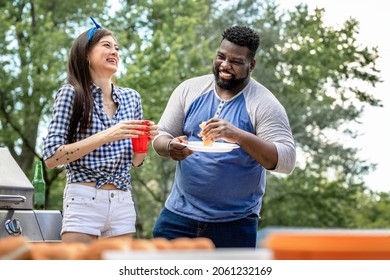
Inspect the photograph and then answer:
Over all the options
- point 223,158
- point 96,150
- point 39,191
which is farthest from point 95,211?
point 39,191

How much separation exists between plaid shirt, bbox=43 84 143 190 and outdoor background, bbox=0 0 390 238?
14.3 metres

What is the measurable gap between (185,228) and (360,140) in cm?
1750

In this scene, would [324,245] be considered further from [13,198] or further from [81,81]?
[13,198]

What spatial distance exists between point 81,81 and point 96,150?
33 centimetres

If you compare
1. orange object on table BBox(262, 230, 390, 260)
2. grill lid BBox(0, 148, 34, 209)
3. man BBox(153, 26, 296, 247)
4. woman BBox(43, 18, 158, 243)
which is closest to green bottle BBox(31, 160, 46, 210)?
grill lid BBox(0, 148, 34, 209)

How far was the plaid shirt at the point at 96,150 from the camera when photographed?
11.1ft

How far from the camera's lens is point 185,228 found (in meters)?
3.83

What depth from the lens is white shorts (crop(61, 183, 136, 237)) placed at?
334 cm

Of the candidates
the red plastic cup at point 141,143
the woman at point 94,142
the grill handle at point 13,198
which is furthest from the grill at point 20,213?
the red plastic cup at point 141,143

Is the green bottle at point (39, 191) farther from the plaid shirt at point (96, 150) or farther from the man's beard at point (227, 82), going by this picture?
the man's beard at point (227, 82)

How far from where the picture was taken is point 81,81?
3547 mm
